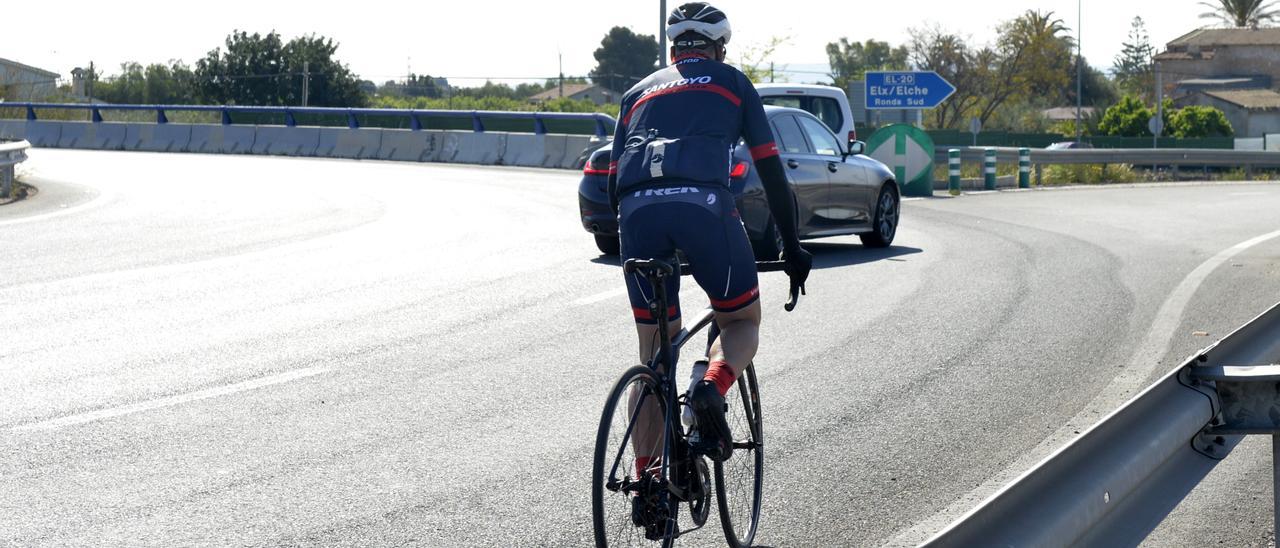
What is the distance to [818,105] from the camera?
22094 mm

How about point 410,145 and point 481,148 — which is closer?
point 481,148

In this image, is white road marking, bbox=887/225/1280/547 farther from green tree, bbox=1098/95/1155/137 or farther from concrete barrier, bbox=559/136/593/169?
green tree, bbox=1098/95/1155/137

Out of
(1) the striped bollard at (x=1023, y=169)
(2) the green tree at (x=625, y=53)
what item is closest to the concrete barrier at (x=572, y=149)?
(1) the striped bollard at (x=1023, y=169)

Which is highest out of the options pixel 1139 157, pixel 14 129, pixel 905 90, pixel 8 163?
pixel 905 90

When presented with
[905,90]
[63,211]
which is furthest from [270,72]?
[63,211]

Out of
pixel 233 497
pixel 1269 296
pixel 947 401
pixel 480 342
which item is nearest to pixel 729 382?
pixel 233 497

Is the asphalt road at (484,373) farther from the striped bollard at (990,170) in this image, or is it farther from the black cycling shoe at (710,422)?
the striped bollard at (990,170)

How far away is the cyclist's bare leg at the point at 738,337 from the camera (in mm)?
4488

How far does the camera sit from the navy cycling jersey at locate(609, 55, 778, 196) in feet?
14.6

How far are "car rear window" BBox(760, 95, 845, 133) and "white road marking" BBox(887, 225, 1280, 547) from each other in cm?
943

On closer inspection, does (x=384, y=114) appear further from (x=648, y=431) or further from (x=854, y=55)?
(x=854, y=55)

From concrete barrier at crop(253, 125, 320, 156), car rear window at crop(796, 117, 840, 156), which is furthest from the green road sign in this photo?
concrete barrier at crop(253, 125, 320, 156)

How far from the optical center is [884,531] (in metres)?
5.03

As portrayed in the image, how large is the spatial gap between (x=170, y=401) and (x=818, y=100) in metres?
16.0
